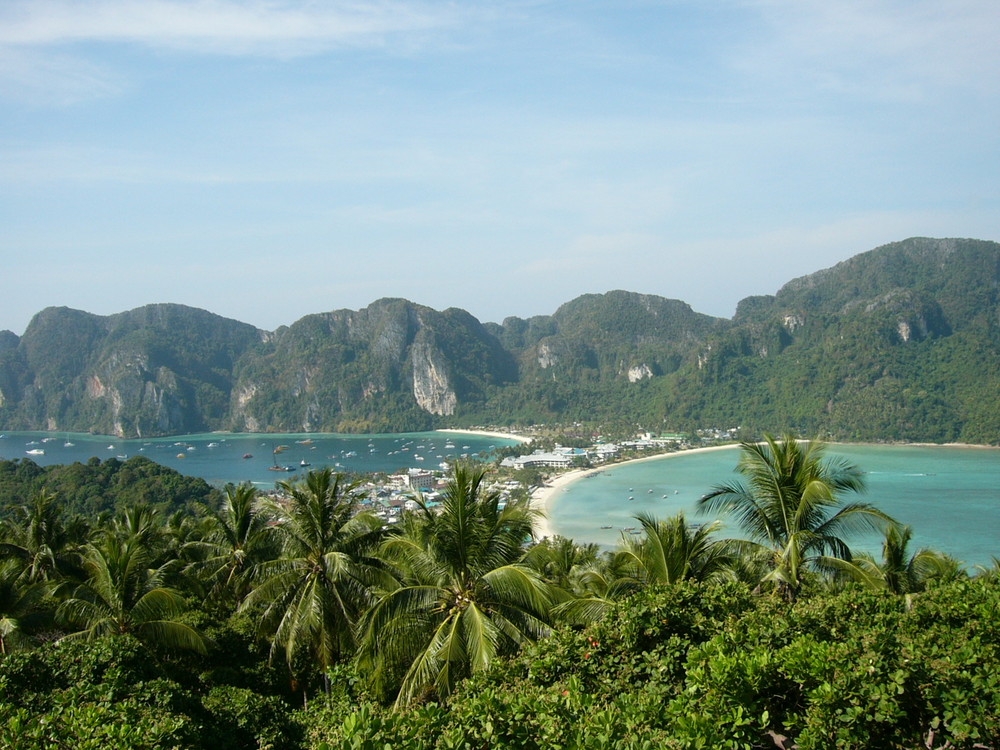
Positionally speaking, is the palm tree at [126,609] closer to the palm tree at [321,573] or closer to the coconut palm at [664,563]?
the palm tree at [321,573]

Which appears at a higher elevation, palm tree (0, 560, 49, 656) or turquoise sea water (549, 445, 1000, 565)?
palm tree (0, 560, 49, 656)

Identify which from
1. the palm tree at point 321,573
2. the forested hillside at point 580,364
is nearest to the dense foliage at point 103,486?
the palm tree at point 321,573

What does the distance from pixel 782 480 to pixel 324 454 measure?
100587 mm

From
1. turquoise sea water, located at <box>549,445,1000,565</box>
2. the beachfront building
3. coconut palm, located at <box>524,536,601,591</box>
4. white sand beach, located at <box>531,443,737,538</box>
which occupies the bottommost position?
turquoise sea water, located at <box>549,445,1000,565</box>

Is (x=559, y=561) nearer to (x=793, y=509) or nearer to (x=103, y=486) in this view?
(x=793, y=509)

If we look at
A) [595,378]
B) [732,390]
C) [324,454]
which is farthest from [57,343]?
[732,390]

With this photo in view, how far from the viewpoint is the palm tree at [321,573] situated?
8383mm

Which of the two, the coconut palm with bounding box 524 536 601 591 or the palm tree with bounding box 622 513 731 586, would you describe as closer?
the palm tree with bounding box 622 513 731 586

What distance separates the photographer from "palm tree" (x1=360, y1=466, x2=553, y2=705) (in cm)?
650

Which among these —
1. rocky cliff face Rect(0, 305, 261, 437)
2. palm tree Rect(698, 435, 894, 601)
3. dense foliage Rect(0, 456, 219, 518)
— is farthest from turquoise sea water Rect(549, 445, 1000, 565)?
rocky cliff face Rect(0, 305, 261, 437)

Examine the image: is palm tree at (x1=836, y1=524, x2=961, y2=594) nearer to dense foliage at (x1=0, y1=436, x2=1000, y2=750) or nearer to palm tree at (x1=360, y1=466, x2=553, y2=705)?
dense foliage at (x1=0, y1=436, x2=1000, y2=750)

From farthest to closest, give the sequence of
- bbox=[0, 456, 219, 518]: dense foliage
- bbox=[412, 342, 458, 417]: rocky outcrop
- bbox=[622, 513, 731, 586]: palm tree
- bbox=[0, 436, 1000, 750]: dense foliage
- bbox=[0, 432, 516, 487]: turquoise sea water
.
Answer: bbox=[412, 342, 458, 417]: rocky outcrop → bbox=[0, 432, 516, 487]: turquoise sea water → bbox=[0, 456, 219, 518]: dense foliage → bbox=[622, 513, 731, 586]: palm tree → bbox=[0, 436, 1000, 750]: dense foliage

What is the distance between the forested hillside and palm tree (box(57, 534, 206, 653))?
94809 millimetres

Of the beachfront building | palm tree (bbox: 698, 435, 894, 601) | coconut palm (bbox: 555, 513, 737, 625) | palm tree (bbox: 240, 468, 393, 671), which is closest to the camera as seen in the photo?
coconut palm (bbox: 555, 513, 737, 625)
